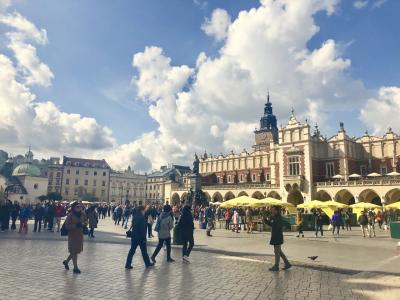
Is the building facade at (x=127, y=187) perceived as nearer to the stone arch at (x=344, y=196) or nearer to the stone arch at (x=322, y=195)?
the stone arch at (x=322, y=195)

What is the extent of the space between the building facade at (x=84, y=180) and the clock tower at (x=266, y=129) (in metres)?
44.6

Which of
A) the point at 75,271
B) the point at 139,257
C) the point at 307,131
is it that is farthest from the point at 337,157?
the point at 75,271

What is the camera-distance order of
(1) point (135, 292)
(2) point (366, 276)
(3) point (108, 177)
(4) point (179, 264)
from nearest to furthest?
1. (1) point (135, 292)
2. (2) point (366, 276)
3. (4) point (179, 264)
4. (3) point (108, 177)

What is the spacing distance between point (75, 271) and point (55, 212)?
44.4 ft

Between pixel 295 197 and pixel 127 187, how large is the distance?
64.2 m

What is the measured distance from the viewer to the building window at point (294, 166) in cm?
4877

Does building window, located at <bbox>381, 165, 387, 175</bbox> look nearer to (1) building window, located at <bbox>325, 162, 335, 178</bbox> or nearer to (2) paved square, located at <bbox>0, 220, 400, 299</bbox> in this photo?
(1) building window, located at <bbox>325, 162, 335, 178</bbox>

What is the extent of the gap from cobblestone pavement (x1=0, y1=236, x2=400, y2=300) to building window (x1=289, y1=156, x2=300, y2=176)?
39.0 m

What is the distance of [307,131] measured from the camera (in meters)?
48.4

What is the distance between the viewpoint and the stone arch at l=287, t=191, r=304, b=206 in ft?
163

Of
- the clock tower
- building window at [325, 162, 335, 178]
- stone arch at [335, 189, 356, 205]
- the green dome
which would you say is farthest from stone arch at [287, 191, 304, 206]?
the green dome

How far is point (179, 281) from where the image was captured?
8031 millimetres

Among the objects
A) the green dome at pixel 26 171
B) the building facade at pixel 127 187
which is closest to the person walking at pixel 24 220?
the green dome at pixel 26 171

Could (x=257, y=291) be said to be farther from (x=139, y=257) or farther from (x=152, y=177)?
(x=152, y=177)
